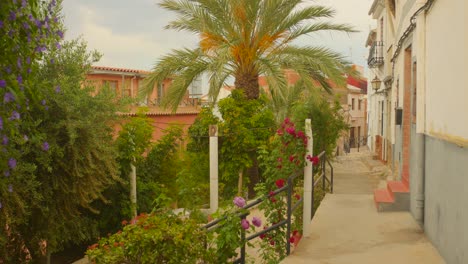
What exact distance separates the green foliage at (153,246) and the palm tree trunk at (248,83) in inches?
393

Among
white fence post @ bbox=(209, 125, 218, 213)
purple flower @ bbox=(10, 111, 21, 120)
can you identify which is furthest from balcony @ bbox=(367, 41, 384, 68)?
purple flower @ bbox=(10, 111, 21, 120)

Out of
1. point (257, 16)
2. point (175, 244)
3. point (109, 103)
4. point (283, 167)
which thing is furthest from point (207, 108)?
point (175, 244)

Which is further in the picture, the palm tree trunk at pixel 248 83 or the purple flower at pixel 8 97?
the palm tree trunk at pixel 248 83

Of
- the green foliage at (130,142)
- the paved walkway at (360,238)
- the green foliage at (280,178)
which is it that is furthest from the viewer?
the green foliage at (130,142)

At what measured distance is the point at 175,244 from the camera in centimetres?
517

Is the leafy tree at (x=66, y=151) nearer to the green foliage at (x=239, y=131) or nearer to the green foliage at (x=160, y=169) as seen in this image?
the green foliage at (x=160, y=169)

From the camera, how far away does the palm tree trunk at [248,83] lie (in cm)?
1509

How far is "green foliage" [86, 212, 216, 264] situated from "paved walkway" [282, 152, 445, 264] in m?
1.40

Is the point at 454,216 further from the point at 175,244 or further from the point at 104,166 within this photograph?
the point at 104,166

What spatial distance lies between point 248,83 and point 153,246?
407 inches

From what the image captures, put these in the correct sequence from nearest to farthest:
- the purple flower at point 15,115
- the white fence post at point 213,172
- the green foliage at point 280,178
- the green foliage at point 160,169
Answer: the purple flower at point 15,115, the green foliage at point 280,178, the white fence post at point 213,172, the green foliage at point 160,169

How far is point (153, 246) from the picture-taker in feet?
17.2

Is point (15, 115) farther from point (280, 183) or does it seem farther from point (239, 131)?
point (239, 131)

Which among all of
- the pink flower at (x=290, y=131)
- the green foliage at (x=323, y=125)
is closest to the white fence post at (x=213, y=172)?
the pink flower at (x=290, y=131)
